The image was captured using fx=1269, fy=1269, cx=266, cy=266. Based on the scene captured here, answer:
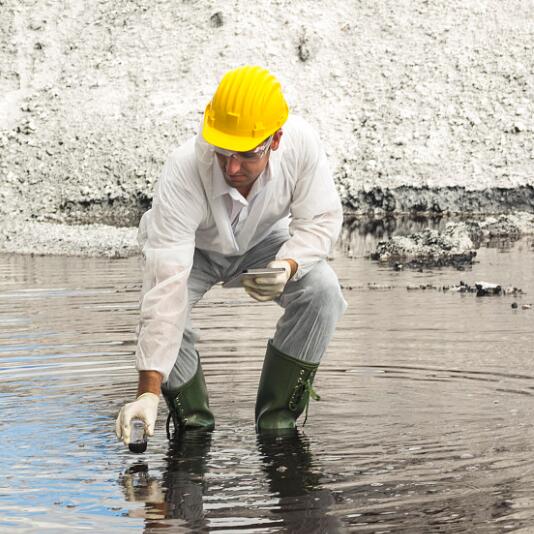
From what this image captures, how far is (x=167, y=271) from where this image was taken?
5.34 m

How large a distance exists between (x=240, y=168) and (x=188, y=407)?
148 cm

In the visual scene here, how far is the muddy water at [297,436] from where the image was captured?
4.63m

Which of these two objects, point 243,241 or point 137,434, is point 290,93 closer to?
point 243,241

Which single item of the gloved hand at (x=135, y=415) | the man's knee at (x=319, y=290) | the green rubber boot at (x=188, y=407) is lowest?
the green rubber boot at (x=188, y=407)

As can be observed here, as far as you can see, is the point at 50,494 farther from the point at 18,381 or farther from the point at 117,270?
the point at 117,270

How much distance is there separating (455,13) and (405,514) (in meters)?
31.4

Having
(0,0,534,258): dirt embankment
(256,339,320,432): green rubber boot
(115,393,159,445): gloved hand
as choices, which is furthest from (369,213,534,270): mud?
(115,393,159,445): gloved hand

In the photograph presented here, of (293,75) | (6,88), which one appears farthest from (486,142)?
(6,88)

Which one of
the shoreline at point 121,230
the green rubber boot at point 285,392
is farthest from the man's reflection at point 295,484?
the shoreline at point 121,230

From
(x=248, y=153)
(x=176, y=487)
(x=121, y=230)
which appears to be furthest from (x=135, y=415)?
(x=121, y=230)

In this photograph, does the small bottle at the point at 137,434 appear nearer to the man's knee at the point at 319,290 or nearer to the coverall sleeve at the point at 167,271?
the coverall sleeve at the point at 167,271

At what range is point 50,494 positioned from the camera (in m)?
4.94

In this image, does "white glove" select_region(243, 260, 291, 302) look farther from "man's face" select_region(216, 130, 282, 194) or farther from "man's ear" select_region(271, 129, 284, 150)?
"man's ear" select_region(271, 129, 284, 150)

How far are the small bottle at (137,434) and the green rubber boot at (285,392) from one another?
1.07 m
